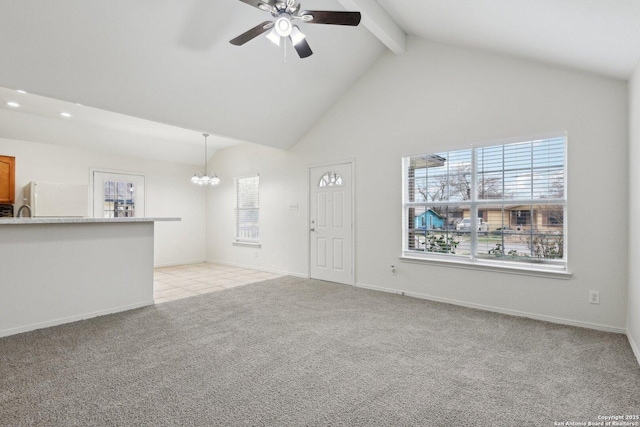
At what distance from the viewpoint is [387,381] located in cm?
220

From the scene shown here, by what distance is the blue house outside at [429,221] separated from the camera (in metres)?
4.32

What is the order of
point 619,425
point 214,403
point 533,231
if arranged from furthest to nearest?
point 533,231, point 214,403, point 619,425

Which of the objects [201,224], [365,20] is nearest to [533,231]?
[365,20]

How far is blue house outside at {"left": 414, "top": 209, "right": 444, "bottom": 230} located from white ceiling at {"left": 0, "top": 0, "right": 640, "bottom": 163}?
6.77 feet

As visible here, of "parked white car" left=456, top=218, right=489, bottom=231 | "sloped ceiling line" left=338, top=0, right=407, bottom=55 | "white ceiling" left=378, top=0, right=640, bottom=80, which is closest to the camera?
Result: "white ceiling" left=378, top=0, right=640, bottom=80

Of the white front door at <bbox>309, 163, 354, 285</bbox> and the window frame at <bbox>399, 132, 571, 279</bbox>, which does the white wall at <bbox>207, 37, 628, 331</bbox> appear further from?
the white front door at <bbox>309, 163, 354, 285</bbox>

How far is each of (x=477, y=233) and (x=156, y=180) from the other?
21.9 feet

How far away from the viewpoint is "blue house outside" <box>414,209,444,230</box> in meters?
4.32

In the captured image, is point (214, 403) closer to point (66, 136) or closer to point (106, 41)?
point (106, 41)

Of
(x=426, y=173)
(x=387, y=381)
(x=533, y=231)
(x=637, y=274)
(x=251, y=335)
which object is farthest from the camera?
(x=426, y=173)

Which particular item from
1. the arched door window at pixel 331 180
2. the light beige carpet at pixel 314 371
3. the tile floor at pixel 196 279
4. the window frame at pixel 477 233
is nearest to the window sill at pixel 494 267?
the window frame at pixel 477 233

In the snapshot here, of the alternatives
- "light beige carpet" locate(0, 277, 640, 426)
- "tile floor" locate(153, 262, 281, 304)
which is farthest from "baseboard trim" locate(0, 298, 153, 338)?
"tile floor" locate(153, 262, 281, 304)

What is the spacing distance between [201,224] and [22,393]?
242 inches

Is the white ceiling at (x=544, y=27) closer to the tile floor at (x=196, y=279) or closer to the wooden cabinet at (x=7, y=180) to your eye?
the tile floor at (x=196, y=279)
